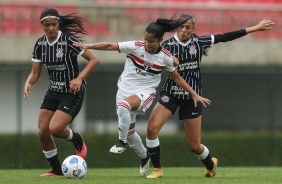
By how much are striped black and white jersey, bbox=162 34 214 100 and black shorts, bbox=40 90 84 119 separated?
109 centimetres

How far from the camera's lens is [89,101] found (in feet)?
57.6

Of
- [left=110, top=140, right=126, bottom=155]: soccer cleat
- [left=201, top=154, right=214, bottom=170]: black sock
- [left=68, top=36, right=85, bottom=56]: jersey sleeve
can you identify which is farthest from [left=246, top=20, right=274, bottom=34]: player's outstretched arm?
[left=110, top=140, right=126, bottom=155]: soccer cleat

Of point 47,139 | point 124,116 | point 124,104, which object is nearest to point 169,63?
point 124,104

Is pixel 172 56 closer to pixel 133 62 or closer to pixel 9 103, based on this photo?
pixel 133 62

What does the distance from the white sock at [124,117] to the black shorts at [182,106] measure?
27.8 inches

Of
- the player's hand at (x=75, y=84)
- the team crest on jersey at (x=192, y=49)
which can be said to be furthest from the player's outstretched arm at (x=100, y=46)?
the team crest on jersey at (x=192, y=49)

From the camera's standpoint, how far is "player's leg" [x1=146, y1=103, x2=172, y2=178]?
36.3 ft

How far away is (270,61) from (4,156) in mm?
9472

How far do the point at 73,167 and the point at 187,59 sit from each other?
6.39 feet

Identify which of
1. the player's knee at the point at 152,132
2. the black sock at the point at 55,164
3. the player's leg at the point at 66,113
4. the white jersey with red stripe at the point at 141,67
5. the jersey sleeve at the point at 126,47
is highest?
the jersey sleeve at the point at 126,47

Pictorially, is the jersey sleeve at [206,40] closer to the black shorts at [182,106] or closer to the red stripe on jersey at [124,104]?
the black shorts at [182,106]

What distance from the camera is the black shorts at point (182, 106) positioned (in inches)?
444

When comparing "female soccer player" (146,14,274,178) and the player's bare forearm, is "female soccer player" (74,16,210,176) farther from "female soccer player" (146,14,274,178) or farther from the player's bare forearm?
"female soccer player" (146,14,274,178)

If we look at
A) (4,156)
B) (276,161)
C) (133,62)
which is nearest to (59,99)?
(133,62)
